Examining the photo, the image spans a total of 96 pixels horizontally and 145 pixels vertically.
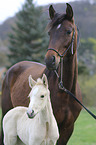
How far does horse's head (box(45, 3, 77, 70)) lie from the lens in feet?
9.26

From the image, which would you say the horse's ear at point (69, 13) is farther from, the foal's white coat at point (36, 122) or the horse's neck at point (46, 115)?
the horse's neck at point (46, 115)

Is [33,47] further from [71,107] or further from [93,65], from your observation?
[71,107]

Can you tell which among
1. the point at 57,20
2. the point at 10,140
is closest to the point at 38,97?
the point at 10,140

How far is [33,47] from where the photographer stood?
942 inches

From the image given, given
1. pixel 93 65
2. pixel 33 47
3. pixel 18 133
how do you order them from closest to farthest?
pixel 18 133
pixel 33 47
pixel 93 65

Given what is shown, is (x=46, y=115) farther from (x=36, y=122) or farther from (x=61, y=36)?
(x=61, y=36)

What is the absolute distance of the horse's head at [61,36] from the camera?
2.82 metres

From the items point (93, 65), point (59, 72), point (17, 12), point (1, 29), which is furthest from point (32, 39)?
point (1, 29)

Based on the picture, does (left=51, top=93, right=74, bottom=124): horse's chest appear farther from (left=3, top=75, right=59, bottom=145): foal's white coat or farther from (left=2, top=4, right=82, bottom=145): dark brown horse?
(left=3, top=75, right=59, bottom=145): foal's white coat

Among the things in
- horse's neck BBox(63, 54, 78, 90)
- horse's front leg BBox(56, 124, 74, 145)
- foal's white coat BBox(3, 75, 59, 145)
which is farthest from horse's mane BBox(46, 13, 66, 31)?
horse's front leg BBox(56, 124, 74, 145)

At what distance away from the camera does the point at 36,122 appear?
265 centimetres

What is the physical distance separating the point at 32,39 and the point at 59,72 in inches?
839

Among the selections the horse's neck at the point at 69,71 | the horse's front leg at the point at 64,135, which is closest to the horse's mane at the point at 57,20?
the horse's neck at the point at 69,71

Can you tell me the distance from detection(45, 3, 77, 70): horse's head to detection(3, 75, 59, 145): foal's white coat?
446mm
